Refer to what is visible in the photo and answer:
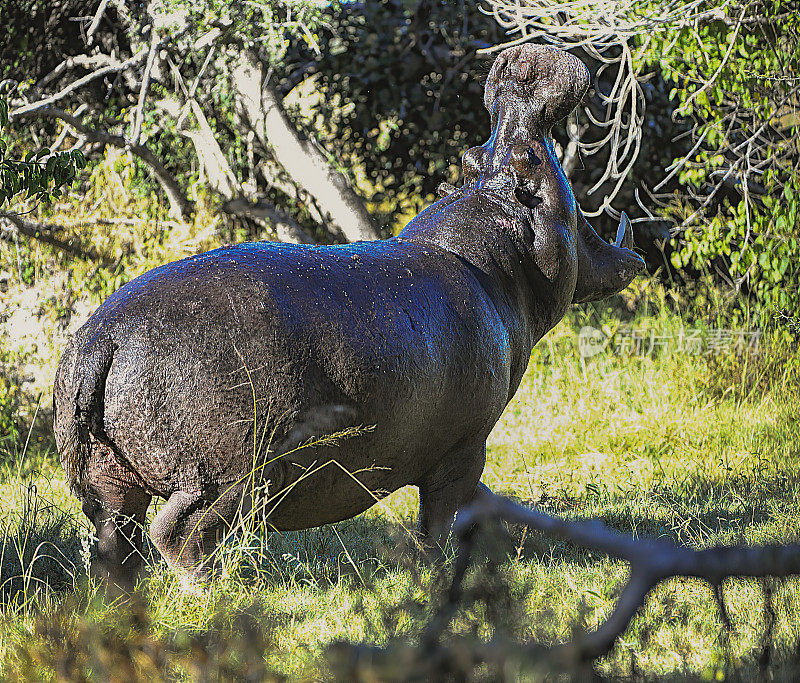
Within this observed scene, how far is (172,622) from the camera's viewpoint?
8.46 feet

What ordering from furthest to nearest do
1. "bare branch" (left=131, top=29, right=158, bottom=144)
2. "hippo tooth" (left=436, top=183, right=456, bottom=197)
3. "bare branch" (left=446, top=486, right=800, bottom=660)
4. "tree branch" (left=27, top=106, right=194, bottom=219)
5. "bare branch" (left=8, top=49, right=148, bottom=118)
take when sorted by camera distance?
"tree branch" (left=27, top=106, right=194, bottom=219) → "bare branch" (left=131, top=29, right=158, bottom=144) → "bare branch" (left=8, top=49, right=148, bottom=118) → "hippo tooth" (left=436, top=183, right=456, bottom=197) → "bare branch" (left=446, top=486, right=800, bottom=660)

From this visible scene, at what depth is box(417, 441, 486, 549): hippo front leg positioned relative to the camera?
3.41 metres

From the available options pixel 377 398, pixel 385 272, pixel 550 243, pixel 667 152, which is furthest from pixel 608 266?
pixel 667 152

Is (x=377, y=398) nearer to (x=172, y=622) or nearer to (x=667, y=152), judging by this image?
(x=172, y=622)

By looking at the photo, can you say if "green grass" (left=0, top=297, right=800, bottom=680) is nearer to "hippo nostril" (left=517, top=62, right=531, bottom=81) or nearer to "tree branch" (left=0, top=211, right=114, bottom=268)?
"tree branch" (left=0, top=211, right=114, bottom=268)

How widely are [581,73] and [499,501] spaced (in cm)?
290

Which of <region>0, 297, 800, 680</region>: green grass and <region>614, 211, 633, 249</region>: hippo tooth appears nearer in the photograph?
<region>0, 297, 800, 680</region>: green grass

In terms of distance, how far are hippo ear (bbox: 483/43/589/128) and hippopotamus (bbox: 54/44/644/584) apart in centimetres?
70

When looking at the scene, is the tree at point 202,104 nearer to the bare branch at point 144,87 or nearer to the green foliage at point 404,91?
the bare branch at point 144,87

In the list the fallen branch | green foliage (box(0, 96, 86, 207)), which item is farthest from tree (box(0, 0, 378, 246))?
the fallen branch

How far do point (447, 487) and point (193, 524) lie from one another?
1103 millimetres

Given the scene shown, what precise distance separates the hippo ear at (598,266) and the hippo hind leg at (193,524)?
1.99m

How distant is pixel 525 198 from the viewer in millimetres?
3732
